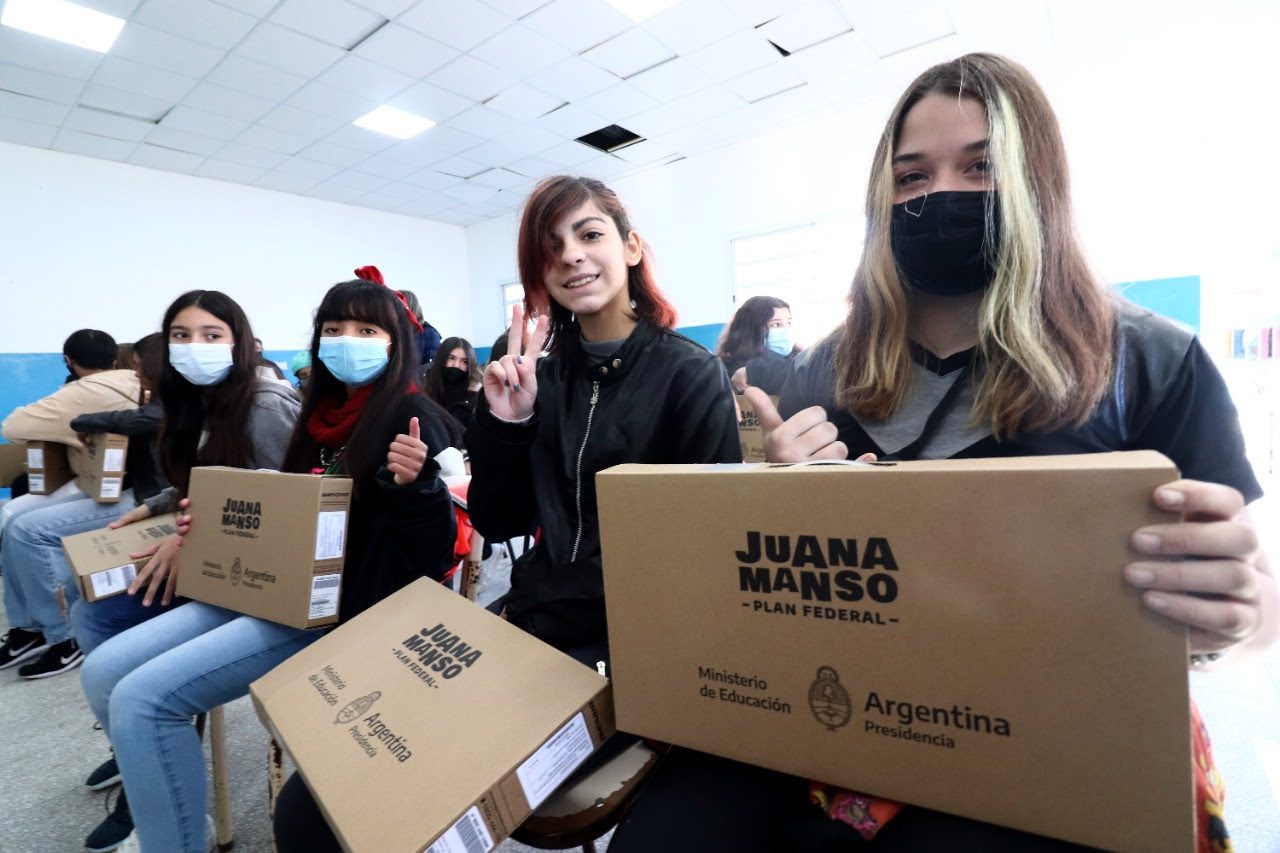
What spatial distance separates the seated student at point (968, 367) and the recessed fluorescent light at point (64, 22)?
455 cm

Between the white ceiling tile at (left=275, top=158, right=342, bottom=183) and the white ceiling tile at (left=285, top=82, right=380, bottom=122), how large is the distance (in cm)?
113

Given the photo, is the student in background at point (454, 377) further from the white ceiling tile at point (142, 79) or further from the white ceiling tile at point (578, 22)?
the white ceiling tile at point (142, 79)

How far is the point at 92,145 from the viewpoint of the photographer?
4879 mm

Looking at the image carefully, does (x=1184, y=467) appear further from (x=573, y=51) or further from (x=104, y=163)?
(x=104, y=163)

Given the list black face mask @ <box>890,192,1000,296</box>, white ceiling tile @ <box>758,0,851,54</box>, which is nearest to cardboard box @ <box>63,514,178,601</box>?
black face mask @ <box>890,192,1000,296</box>

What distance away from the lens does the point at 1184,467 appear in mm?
694

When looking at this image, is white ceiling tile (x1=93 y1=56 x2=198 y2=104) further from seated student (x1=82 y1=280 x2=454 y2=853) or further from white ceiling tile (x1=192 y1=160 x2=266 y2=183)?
seated student (x1=82 y1=280 x2=454 y2=853)

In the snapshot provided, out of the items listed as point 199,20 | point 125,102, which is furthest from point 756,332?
point 125,102

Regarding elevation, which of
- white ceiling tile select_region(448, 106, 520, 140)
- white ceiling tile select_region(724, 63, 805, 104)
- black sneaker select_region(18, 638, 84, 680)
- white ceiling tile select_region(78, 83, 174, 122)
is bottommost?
black sneaker select_region(18, 638, 84, 680)

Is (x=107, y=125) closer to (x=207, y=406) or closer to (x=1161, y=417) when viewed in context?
(x=207, y=406)

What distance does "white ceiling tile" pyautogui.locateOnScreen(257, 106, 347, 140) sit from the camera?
179 inches

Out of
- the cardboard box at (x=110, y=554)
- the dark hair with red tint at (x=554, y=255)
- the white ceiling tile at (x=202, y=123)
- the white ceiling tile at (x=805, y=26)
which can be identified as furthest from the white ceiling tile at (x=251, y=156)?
the dark hair with red tint at (x=554, y=255)

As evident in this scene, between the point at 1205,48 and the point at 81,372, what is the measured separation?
667 centimetres

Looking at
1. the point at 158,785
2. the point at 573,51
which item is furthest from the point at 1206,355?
the point at 573,51
